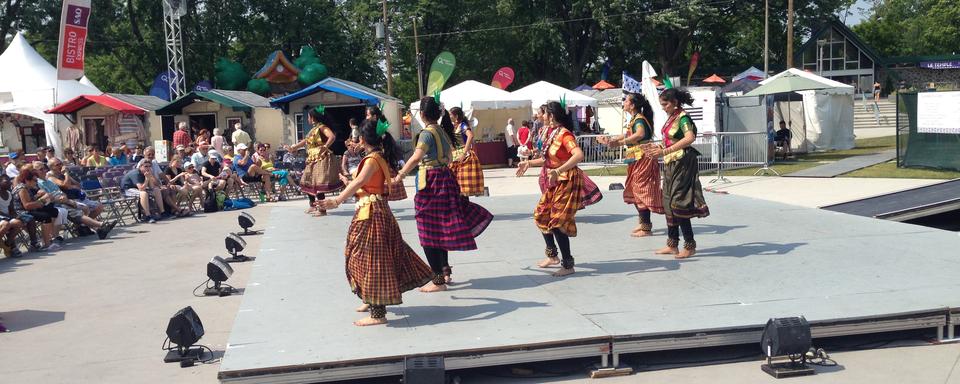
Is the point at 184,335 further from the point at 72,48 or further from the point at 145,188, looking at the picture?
the point at 72,48

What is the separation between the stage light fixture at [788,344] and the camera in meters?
5.32

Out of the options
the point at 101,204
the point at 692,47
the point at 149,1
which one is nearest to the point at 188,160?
the point at 101,204

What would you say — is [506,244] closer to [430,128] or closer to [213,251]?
[430,128]

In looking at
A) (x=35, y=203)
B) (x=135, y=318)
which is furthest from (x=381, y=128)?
(x=35, y=203)

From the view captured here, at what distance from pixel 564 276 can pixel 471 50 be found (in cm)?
4361

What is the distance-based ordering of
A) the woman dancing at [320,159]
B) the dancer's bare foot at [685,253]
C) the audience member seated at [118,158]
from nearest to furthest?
the dancer's bare foot at [685,253] → the woman dancing at [320,159] → the audience member seated at [118,158]

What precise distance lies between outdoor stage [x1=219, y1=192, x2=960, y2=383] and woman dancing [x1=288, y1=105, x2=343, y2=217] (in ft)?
7.85

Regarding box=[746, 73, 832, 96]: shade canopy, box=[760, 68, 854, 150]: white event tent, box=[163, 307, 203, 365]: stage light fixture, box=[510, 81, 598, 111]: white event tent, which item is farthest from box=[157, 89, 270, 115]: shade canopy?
box=[163, 307, 203, 365]: stage light fixture

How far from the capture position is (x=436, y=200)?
277 inches

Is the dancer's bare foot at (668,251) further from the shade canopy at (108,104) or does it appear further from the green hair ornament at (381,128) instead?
the shade canopy at (108,104)

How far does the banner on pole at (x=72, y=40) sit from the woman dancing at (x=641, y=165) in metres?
19.9

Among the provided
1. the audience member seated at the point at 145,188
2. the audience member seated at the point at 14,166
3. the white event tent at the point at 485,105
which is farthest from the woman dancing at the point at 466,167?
the white event tent at the point at 485,105

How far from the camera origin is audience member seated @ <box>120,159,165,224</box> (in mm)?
14766

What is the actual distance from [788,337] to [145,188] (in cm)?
1219
